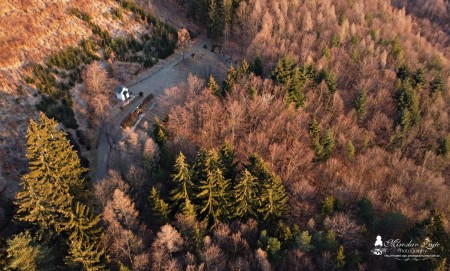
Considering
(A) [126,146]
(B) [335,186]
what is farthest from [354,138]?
(A) [126,146]

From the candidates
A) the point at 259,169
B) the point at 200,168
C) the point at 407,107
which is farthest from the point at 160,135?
the point at 407,107

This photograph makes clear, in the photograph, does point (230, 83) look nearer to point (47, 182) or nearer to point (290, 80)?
point (290, 80)

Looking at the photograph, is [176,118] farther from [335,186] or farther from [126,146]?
[335,186]

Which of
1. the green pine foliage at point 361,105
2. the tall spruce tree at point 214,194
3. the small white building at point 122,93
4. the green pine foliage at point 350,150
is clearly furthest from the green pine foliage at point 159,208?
the green pine foliage at point 361,105

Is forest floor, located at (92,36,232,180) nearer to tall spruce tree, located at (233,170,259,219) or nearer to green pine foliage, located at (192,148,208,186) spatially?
green pine foliage, located at (192,148,208,186)

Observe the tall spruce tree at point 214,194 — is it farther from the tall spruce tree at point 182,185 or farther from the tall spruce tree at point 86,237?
the tall spruce tree at point 86,237

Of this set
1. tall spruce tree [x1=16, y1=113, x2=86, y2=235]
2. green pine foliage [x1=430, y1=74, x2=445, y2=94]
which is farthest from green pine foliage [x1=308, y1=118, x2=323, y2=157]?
tall spruce tree [x1=16, y1=113, x2=86, y2=235]

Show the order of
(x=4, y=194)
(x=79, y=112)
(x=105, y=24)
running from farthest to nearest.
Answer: (x=105, y=24), (x=79, y=112), (x=4, y=194)
